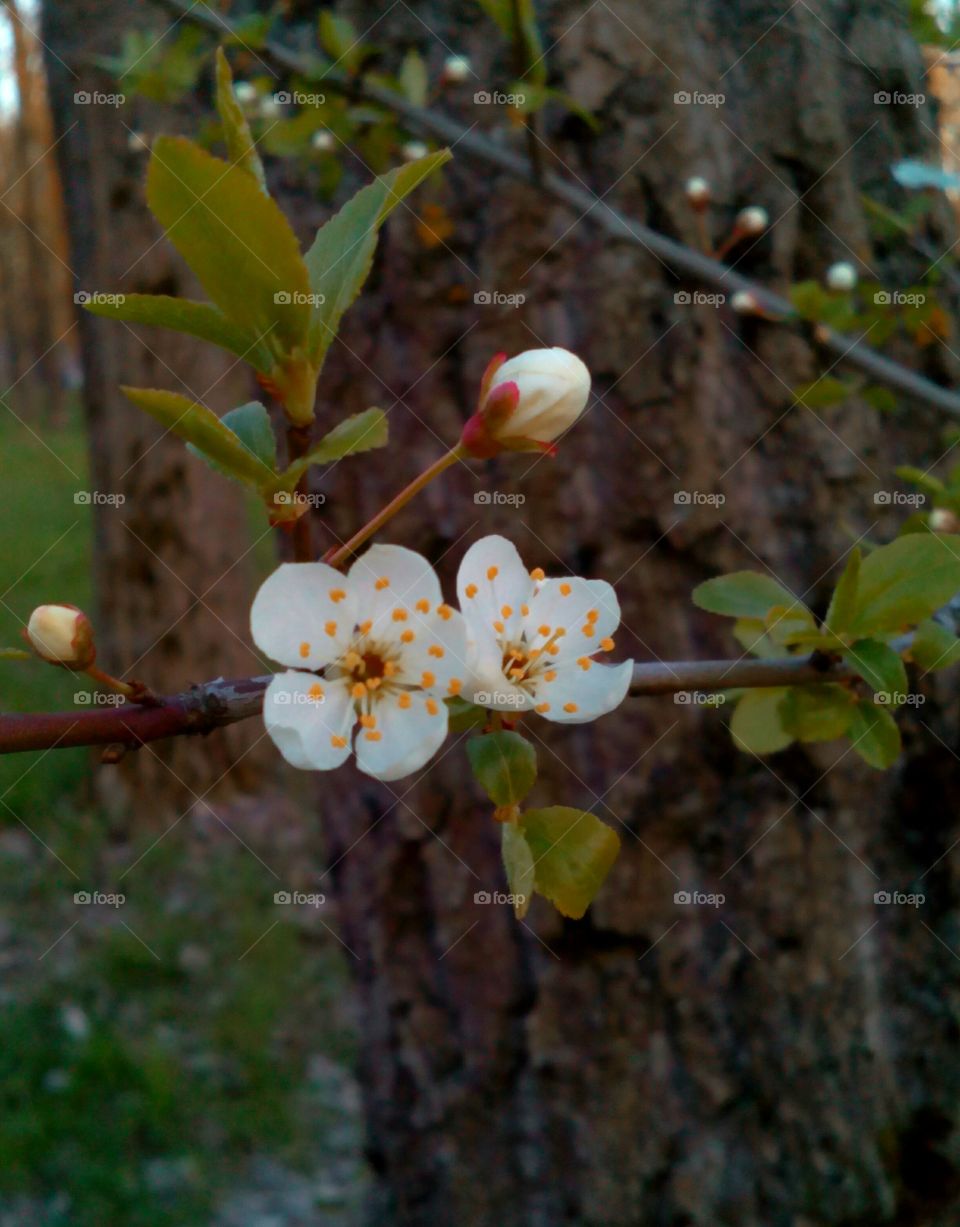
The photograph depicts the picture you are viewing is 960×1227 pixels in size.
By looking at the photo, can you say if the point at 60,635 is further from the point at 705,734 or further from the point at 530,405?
the point at 705,734

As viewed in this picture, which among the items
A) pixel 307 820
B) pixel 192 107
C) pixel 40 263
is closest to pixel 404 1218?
pixel 307 820

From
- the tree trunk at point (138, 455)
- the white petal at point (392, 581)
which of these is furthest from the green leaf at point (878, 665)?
the tree trunk at point (138, 455)

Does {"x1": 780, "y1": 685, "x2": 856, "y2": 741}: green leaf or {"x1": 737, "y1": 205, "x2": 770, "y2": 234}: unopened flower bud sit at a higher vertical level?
{"x1": 737, "y1": 205, "x2": 770, "y2": 234}: unopened flower bud

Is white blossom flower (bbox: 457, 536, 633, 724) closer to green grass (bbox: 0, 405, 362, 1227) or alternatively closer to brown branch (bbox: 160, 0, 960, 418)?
brown branch (bbox: 160, 0, 960, 418)

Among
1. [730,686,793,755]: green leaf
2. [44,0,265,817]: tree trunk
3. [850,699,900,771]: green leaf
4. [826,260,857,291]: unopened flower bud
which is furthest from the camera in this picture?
[44,0,265,817]: tree trunk

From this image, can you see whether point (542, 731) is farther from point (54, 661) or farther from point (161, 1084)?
point (161, 1084)

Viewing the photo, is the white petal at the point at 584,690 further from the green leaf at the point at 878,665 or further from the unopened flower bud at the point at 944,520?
the unopened flower bud at the point at 944,520

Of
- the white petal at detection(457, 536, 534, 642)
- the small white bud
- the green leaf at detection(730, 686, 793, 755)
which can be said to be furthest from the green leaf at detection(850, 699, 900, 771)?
the small white bud
